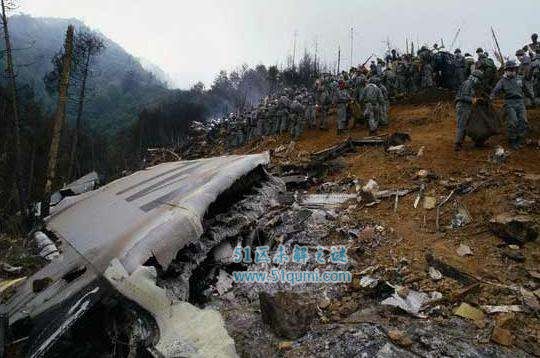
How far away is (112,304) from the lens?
309cm

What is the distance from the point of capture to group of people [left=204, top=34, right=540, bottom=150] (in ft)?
26.7

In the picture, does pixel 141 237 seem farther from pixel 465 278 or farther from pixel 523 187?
pixel 523 187

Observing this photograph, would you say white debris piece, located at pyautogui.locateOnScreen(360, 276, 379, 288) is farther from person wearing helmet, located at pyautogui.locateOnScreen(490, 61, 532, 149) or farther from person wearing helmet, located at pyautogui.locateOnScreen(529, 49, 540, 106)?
person wearing helmet, located at pyautogui.locateOnScreen(529, 49, 540, 106)

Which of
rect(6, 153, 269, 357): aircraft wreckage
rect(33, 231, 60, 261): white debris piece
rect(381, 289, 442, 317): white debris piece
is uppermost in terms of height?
rect(6, 153, 269, 357): aircraft wreckage

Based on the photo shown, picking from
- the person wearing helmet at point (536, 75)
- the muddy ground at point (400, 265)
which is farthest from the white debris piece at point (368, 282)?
the person wearing helmet at point (536, 75)

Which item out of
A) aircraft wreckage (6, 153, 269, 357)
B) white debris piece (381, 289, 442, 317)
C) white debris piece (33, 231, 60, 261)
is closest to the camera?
aircraft wreckage (6, 153, 269, 357)

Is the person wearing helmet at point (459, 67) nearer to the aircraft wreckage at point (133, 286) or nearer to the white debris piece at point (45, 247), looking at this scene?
the aircraft wreckage at point (133, 286)

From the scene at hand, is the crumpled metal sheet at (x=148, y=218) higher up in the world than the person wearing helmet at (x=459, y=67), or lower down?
lower down

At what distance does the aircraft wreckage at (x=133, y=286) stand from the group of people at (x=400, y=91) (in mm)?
6007

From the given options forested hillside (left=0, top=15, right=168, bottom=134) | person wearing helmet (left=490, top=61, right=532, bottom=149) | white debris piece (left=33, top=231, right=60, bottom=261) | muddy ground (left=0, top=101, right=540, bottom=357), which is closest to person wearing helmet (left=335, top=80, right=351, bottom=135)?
muddy ground (left=0, top=101, right=540, bottom=357)

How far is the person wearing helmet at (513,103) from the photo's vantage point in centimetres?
778

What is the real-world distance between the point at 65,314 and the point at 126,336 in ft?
1.49

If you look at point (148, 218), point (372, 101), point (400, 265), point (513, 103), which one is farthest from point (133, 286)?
point (372, 101)

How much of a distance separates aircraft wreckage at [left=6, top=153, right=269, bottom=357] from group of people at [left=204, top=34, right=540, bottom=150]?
19.7ft
